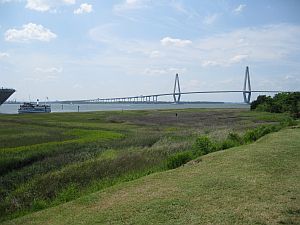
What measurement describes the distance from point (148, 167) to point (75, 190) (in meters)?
4.77

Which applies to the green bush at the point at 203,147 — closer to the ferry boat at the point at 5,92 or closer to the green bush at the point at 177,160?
the green bush at the point at 177,160

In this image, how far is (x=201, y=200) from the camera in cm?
938

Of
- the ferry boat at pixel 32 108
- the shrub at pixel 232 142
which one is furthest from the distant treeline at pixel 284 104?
the ferry boat at pixel 32 108

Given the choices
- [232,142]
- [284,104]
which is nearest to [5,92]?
[284,104]

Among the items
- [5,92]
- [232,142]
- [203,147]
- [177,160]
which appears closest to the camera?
[177,160]

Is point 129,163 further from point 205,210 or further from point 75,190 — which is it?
point 205,210

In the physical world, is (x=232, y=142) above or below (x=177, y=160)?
above

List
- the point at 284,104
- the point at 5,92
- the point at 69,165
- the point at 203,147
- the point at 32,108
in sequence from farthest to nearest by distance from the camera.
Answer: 1. the point at 32,108
2. the point at 5,92
3. the point at 284,104
4. the point at 203,147
5. the point at 69,165

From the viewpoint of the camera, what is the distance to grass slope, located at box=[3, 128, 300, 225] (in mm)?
8250

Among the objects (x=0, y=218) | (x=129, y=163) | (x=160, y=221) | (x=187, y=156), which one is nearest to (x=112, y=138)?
(x=129, y=163)

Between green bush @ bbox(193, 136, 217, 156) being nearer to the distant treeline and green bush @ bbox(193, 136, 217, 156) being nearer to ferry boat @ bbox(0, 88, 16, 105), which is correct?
the distant treeline

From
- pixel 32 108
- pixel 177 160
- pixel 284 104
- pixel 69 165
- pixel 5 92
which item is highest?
pixel 5 92

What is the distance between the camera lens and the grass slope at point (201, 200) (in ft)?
27.1

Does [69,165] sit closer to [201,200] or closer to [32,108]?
[201,200]
